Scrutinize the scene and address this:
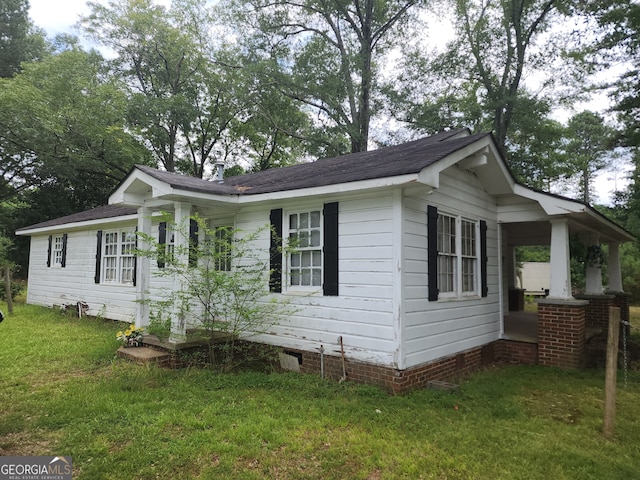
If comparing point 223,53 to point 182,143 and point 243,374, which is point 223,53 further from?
point 243,374

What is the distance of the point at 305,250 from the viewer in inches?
261

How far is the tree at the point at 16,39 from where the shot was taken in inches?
1013

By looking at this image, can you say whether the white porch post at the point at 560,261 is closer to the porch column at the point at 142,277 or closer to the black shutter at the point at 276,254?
the black shutter at the point at 276,254

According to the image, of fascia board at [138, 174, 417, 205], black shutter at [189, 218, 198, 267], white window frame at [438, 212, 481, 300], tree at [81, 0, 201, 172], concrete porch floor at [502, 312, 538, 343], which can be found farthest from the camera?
tree at [81, 0, 201, 172]

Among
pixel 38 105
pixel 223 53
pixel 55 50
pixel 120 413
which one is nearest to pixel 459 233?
pixel 120 413

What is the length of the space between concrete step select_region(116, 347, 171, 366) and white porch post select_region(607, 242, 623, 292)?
36.8 ft

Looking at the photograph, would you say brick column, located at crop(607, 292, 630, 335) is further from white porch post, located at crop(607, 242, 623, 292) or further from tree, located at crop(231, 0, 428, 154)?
tree, located at crop(231, 0, 428, 154)

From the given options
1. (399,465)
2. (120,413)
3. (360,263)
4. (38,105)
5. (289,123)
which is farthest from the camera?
(289,123)

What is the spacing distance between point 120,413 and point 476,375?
5.50 m

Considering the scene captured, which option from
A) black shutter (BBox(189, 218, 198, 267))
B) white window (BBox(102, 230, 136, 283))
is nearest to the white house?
black shutter (BBox(189, 218, 198, 267))

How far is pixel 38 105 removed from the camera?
18.3 meters

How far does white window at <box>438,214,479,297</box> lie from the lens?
6.67 m

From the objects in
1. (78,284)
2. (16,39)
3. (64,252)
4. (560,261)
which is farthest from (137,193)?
(16,39)

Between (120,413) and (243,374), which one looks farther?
(243,374)
